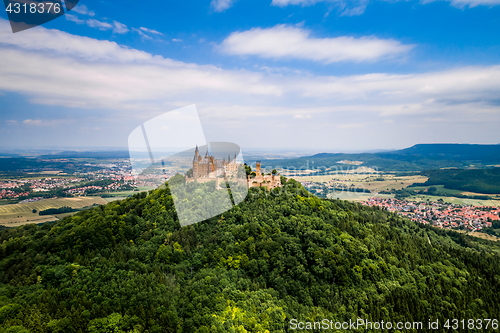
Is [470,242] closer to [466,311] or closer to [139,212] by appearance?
[466,311]

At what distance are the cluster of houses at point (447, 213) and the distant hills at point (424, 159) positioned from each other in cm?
5476

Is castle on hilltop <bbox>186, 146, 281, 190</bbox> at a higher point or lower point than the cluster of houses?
higher

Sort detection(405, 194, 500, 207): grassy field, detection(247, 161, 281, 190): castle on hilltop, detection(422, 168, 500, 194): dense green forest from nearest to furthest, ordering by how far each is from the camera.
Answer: detection(247, 161, 281, 190): castle on hilltop < detection(405, 194, 500, 207): grassy field < detection(422, 168, 500, 194): dense green forest

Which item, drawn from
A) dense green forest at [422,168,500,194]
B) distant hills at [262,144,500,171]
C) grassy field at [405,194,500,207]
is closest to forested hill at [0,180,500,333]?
grassy field at [405,194,500,207]

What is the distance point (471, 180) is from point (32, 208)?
142m

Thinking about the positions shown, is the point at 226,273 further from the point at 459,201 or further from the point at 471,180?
the point at 471,180

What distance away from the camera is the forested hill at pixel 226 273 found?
18.7 m

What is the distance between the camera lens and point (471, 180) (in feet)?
326

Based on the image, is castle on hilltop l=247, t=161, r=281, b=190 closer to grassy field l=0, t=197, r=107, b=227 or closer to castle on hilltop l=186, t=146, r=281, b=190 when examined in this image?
castle on hilltop l=186, t=146, r=281, b=190

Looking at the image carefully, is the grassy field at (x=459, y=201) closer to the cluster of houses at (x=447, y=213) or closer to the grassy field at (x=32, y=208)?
the cluster of houses at (x=447, y=213)

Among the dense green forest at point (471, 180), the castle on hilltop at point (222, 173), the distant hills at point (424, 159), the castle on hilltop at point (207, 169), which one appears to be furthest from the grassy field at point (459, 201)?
the castle on hilltop at point (207, 169)

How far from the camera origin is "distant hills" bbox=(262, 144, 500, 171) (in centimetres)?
14525

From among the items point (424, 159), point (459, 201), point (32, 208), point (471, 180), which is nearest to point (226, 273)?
point (32, 208)

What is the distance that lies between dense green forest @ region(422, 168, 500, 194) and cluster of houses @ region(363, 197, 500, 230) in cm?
2732
